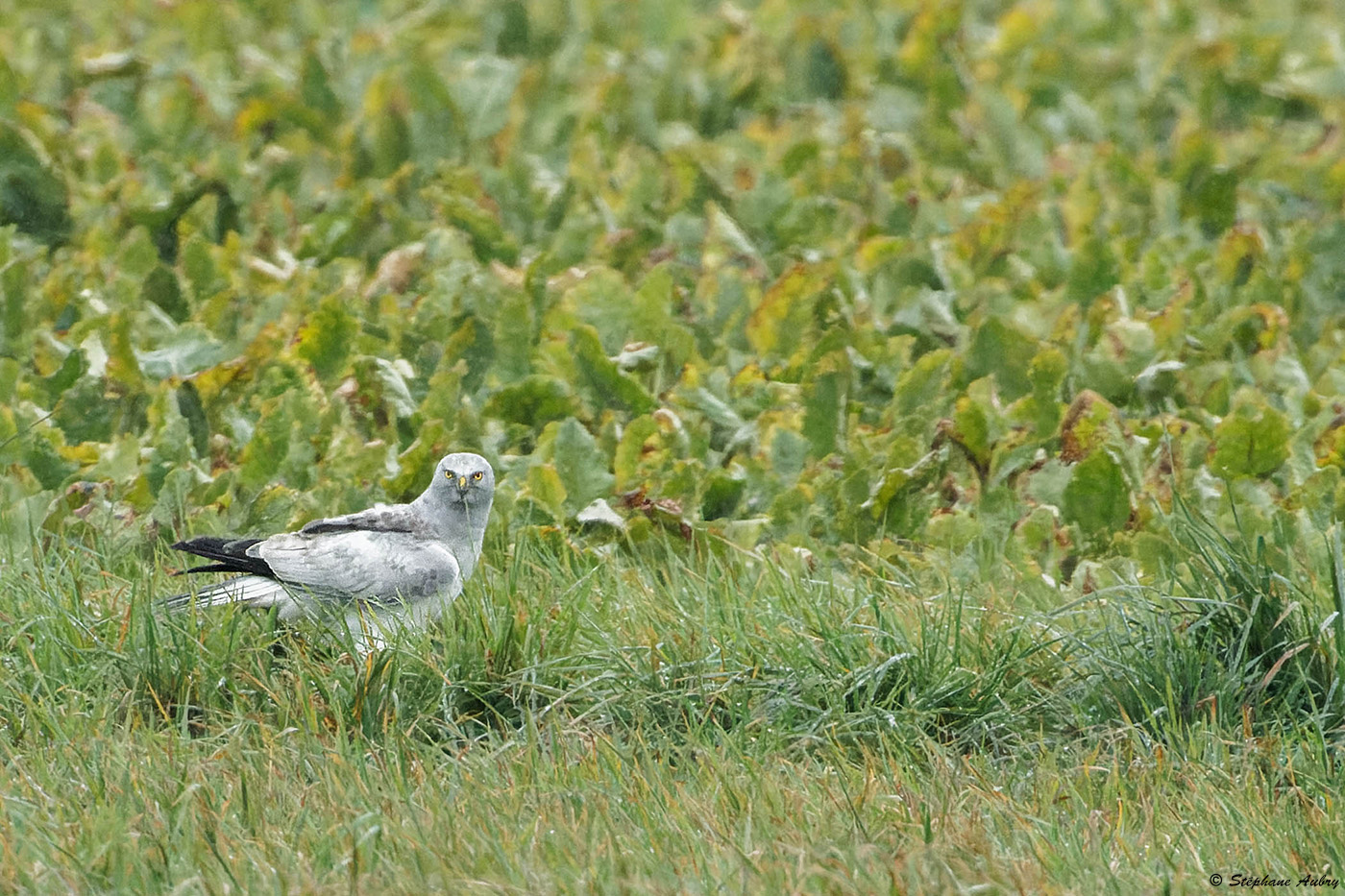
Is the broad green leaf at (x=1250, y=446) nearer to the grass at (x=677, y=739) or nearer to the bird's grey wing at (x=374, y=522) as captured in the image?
the grass at (x=677, y=739)

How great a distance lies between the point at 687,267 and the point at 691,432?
1413 millimetres

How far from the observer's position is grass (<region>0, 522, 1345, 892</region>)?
3.30m

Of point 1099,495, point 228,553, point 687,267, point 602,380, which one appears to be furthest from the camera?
point 687,267

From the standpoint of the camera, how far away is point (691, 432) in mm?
5430

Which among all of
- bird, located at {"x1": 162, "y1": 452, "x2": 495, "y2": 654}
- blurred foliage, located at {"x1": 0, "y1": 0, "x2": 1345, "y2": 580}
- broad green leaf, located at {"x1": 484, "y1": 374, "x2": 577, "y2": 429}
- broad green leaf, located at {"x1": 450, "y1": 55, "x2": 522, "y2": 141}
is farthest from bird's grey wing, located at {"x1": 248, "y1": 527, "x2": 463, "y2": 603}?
broad green leaf, located at {"x1": 450, "y1": 55, "x2": 522, "y2": 141}

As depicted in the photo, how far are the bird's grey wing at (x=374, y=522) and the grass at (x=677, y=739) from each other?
23 centimetres

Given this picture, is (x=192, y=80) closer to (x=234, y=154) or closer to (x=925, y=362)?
(x=234, y=154)

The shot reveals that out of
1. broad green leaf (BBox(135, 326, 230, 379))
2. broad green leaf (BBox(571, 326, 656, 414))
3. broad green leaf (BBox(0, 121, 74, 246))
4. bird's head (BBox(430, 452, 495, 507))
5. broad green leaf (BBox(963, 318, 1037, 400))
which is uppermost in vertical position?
bird's head (BBox(430, 452, 495, 507))

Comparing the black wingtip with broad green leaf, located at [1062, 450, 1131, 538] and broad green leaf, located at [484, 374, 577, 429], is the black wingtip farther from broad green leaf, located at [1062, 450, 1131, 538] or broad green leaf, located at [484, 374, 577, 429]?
broad green leaf, located at [1062, 450, 1131, 538]

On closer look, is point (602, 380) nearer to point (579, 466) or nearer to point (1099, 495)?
point (579, 466)

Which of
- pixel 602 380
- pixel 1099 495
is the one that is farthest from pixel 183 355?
pixel 1099 495

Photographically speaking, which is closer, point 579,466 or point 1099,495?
point 1099,495

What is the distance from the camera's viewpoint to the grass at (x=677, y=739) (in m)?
3.30

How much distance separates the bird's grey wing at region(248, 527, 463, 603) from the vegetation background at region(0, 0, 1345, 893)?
102mm
